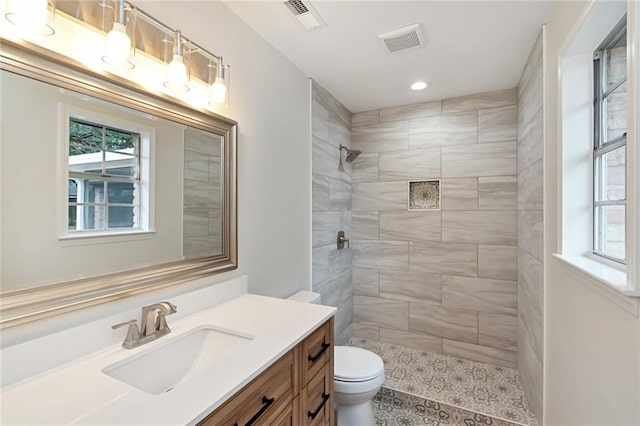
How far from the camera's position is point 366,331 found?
3.06 meters

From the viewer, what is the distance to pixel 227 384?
810 mm

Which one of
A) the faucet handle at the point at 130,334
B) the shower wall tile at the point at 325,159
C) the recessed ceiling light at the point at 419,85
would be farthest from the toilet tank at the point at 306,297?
the recessed ceiling light at the point at 419,85

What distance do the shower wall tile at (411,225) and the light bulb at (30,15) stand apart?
264cm

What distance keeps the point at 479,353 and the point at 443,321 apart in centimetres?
38

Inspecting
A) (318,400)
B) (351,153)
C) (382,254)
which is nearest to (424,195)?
(382,254)

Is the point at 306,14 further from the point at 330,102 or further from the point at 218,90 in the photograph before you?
the point at 330,102

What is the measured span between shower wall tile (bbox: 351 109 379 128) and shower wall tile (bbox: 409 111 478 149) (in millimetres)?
367

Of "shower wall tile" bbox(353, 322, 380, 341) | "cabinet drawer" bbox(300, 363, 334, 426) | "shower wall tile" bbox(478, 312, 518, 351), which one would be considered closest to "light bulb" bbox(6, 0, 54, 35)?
"cabinet drawer" bbox(300, 363, 334, 426)

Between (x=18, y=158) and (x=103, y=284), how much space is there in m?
0.45

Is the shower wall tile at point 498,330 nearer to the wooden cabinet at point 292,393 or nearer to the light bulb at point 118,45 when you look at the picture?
the wooden cabinet at point 292,393

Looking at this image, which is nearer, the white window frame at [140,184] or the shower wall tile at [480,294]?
the white window frame at [140,184]

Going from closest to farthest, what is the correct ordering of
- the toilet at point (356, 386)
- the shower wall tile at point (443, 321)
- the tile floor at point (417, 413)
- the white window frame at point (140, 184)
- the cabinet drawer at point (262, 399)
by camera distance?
the cabinet drawer at point (262, 399), the white window frame at point (140, 184), the toilet at point (356, 386), the tile floor at point (417, 413), the shower wall tile at point (443, 321)

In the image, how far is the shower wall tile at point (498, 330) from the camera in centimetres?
252

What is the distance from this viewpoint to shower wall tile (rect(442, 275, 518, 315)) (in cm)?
254
